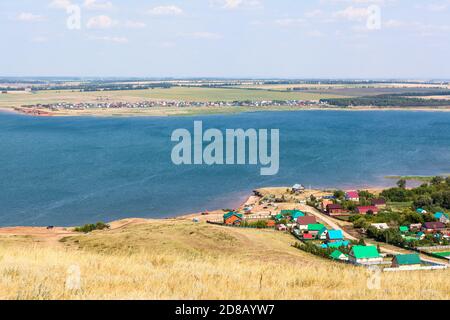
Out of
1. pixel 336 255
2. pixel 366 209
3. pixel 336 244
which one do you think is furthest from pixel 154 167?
pixel 336 255

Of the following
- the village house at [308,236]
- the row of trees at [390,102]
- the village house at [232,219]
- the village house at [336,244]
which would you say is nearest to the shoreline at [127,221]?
the village house at [232,219]

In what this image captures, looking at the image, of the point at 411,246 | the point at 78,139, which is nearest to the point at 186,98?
the point at 78,139

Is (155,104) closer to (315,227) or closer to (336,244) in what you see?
(315,227)

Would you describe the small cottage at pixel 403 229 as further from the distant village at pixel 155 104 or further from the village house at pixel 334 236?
the distant village at pixel 155 104

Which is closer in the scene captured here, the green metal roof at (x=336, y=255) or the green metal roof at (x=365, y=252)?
the green metal roof at (x=336, y=255)
